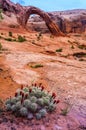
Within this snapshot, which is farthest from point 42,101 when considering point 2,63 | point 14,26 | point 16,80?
point 14,26

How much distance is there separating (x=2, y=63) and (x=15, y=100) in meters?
4.93

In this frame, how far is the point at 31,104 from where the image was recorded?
7938 millimetres

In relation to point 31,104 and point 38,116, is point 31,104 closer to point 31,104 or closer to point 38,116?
point 31,104

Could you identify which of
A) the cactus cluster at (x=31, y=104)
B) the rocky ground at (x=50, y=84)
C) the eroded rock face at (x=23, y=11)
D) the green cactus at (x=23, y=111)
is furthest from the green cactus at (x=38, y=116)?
the eroded rock face at (x=23, y=11)

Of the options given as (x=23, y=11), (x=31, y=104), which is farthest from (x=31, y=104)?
(x=23, y=11)

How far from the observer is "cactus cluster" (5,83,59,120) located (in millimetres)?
7922

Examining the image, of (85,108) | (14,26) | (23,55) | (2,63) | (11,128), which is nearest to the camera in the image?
(11,128)

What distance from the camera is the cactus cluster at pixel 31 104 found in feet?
26.0

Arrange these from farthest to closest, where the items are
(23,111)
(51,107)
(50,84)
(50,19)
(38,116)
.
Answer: (50,19), (50,84), (51,107), (38,116), (23,111)

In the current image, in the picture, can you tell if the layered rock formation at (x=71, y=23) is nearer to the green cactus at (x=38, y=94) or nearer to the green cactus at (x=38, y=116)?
the green cactus at (x=38, y=94)

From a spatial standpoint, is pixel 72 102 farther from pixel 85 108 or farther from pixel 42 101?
pixel 42 101

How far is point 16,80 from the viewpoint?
1089 centimetres

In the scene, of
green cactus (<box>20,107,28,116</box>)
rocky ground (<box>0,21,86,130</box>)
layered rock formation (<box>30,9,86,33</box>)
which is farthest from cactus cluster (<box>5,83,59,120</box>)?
layered rock formation (<box>30,9,86,33</box>)

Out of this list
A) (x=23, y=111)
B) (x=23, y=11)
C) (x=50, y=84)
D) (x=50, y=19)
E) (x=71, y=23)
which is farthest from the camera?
(x=71, y=23)
